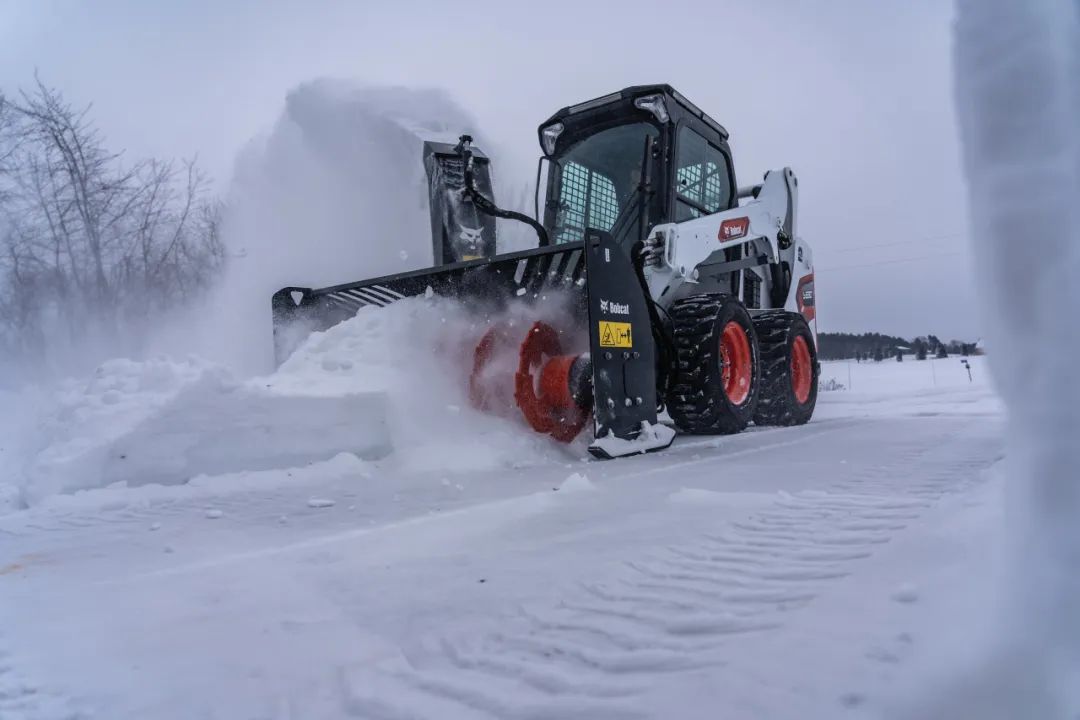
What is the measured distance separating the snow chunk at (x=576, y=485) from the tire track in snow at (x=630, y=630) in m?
Result: 0.86

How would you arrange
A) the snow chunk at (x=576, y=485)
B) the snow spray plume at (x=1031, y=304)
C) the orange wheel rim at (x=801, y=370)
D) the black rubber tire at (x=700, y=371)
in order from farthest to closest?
the orange wheel rim at (x=801, y=370), the black rubber tire at (x=700, y=371), the snow chunk at (x=576, y=485), the snow spray plume at (x=1031, y=304)

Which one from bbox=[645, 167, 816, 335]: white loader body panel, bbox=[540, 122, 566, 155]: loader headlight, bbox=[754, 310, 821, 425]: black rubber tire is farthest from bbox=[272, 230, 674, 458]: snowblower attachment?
bbox=[754, 310, 821, 425]: black rubber tire

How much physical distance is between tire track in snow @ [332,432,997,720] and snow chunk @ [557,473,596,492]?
863 millimetres

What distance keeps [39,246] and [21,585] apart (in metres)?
7.81

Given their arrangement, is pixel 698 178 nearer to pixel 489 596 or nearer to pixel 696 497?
pixel 696 497

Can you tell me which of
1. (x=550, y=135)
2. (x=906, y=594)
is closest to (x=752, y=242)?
(x=550, y=135)

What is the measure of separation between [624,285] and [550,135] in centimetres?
216

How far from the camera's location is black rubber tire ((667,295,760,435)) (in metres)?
4.57

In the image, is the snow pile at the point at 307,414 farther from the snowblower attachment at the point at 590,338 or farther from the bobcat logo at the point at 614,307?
the bobcat logo at the point at 614,307

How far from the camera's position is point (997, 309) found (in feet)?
2.84

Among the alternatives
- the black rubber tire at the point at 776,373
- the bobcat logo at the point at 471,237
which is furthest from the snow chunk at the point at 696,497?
the bobcat logo at the point at 471,237

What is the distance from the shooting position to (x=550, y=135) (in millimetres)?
5664

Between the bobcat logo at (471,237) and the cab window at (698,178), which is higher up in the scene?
the cab window at (698,178)

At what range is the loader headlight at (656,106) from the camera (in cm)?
498
